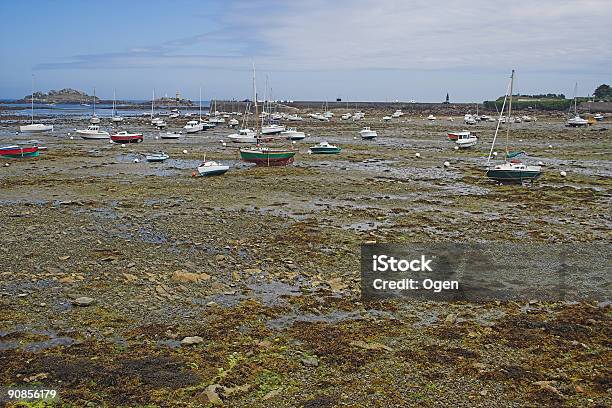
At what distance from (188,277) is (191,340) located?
4068 mm

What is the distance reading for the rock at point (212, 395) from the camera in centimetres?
933

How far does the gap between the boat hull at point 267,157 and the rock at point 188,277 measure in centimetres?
2629

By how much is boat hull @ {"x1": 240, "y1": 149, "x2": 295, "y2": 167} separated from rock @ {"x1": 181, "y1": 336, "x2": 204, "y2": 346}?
100.0 ft

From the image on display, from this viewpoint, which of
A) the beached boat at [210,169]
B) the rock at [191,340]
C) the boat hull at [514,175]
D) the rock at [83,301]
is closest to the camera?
the rock at [191,340]

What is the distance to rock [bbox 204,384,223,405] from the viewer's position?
933 cm

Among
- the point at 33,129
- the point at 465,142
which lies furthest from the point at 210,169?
the point at 33,129

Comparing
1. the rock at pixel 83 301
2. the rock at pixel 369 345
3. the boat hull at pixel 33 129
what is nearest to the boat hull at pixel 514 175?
the rock at pixel 369 345

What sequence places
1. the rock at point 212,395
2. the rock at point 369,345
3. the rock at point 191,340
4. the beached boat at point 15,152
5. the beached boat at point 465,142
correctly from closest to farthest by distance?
1. the rock at point 212,395
2. the rock at point 369,345
3. the rock at point 191,340
4. the beached boat at point 15,152
5. the beached boat at point 465,142

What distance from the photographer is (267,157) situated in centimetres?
4156

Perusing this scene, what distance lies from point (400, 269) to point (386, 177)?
19.9 meters

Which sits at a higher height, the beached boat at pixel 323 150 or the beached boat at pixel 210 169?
the beached boat at pixel 323 150

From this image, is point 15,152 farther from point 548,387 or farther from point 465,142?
point 548,387

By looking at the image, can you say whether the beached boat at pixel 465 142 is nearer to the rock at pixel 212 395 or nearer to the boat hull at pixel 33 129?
the rock at pixel 212 395

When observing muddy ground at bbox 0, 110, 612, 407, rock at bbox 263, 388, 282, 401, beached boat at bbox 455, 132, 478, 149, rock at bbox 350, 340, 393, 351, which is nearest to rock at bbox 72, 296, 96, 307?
muddy ground at bbox 0, 110, 612, 407
